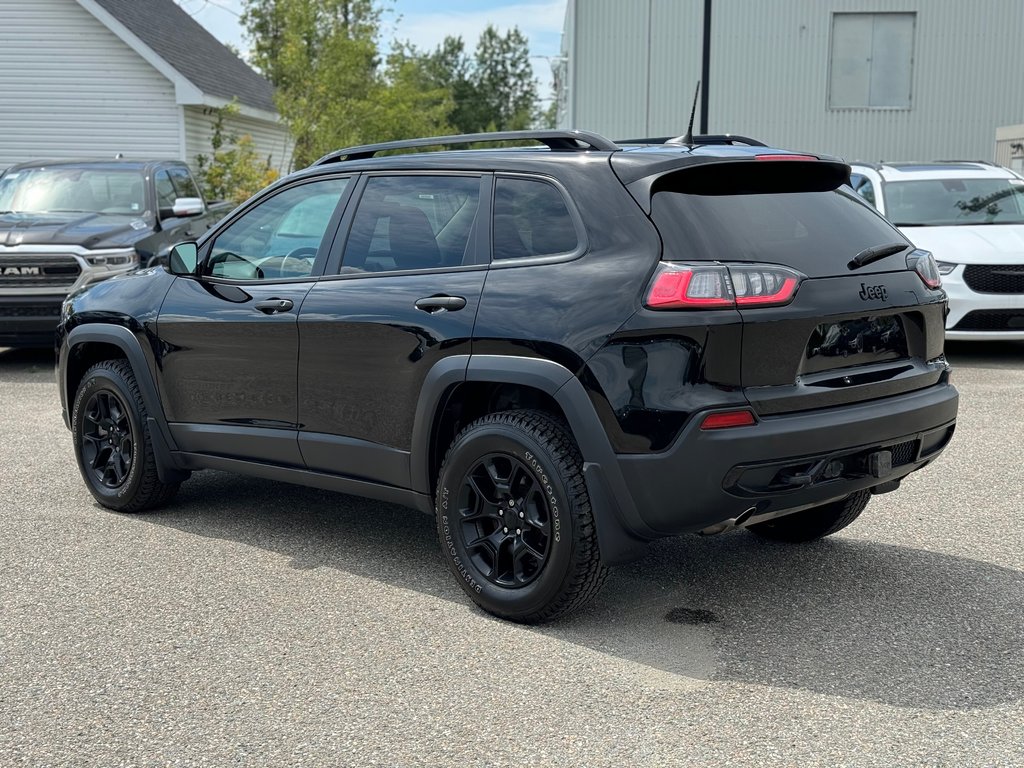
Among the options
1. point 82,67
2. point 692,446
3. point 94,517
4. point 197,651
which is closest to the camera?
point 692,446

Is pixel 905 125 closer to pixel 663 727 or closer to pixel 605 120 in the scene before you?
pixel 605 120

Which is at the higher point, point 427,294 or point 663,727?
point 427,294

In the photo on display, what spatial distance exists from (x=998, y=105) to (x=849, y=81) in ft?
10.6

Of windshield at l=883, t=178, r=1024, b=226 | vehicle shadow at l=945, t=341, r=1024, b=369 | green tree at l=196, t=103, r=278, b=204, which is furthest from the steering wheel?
green tree at l=196, t=103, r=278, b=204

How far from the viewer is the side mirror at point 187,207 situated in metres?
12.2

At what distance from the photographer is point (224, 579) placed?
5.08 metres

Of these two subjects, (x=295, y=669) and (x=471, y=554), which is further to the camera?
(x=471, y=554)

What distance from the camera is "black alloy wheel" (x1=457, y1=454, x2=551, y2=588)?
174 inches

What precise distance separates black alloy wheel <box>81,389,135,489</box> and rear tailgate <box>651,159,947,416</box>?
10.7ft

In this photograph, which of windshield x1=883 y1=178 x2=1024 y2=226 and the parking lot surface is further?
windshield x1=883 y1=178 x2=1024 y2=226

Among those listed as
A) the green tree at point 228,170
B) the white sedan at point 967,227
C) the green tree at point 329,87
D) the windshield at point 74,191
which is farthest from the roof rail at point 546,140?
the green tree at point 329,87

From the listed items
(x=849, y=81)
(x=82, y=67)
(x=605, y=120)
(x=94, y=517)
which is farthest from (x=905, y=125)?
(x=94, y=517)

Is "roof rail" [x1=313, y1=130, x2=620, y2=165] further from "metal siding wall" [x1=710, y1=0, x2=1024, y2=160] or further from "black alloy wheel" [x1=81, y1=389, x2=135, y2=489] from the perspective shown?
"metal siding wall" [x1=710, y1=0, x2=1024, y2=160]

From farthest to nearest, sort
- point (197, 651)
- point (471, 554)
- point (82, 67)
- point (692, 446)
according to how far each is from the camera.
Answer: point (82, 67) < point (471, 554) < point (197, 651) < point (692, 446)
